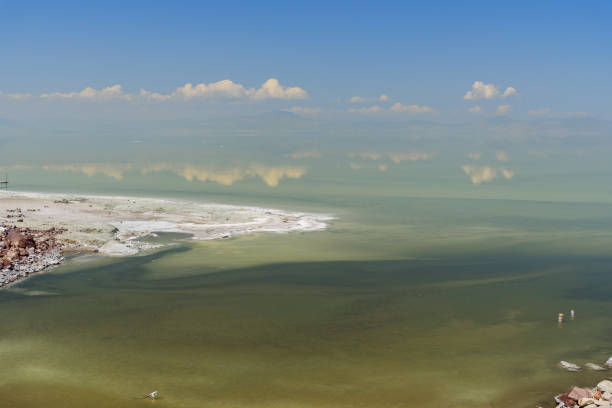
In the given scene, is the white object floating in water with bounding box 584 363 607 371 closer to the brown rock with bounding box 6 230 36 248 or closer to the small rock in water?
the small rock in water

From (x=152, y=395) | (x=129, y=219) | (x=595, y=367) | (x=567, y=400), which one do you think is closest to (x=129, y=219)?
(x=129, y=219)

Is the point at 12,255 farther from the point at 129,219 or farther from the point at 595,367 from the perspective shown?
the point at 595,367

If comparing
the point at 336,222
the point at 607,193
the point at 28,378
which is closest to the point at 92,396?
the point at 28,378

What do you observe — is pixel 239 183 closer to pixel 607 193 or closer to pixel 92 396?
pixel 607 193

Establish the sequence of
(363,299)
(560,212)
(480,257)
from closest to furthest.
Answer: (363,299) < (480,257) < (560,212)

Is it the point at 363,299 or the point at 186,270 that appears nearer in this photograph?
the point at 363,299

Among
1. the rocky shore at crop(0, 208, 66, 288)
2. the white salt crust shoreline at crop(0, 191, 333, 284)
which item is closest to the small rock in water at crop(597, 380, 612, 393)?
the rocky shore at crop(0, 208, 66, 288)
